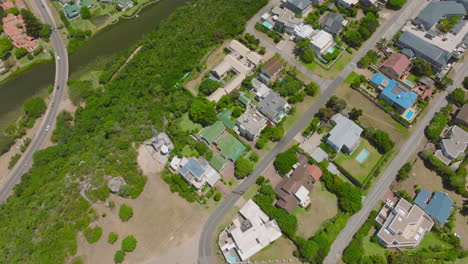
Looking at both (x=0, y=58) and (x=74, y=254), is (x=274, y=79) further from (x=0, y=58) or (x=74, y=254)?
(x=0, y=58)

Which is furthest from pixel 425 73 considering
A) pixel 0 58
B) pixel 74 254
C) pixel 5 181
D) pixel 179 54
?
pixel 0 58

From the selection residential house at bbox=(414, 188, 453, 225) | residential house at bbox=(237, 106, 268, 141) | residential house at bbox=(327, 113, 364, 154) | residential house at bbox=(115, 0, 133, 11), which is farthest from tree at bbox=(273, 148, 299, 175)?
residential house at bbox=(115, 0, 133, 11)

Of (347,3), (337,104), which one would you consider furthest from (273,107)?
(347,3)

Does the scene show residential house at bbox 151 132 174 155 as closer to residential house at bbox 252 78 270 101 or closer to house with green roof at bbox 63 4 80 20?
residential house at bbox 252 78 270 101

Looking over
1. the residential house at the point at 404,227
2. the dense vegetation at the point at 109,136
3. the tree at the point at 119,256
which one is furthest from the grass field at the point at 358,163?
the tree at the point at 119,256

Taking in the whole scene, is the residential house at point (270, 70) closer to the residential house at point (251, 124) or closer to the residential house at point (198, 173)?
the residential house at point (251, 124)

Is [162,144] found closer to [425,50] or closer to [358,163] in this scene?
[358,163]
